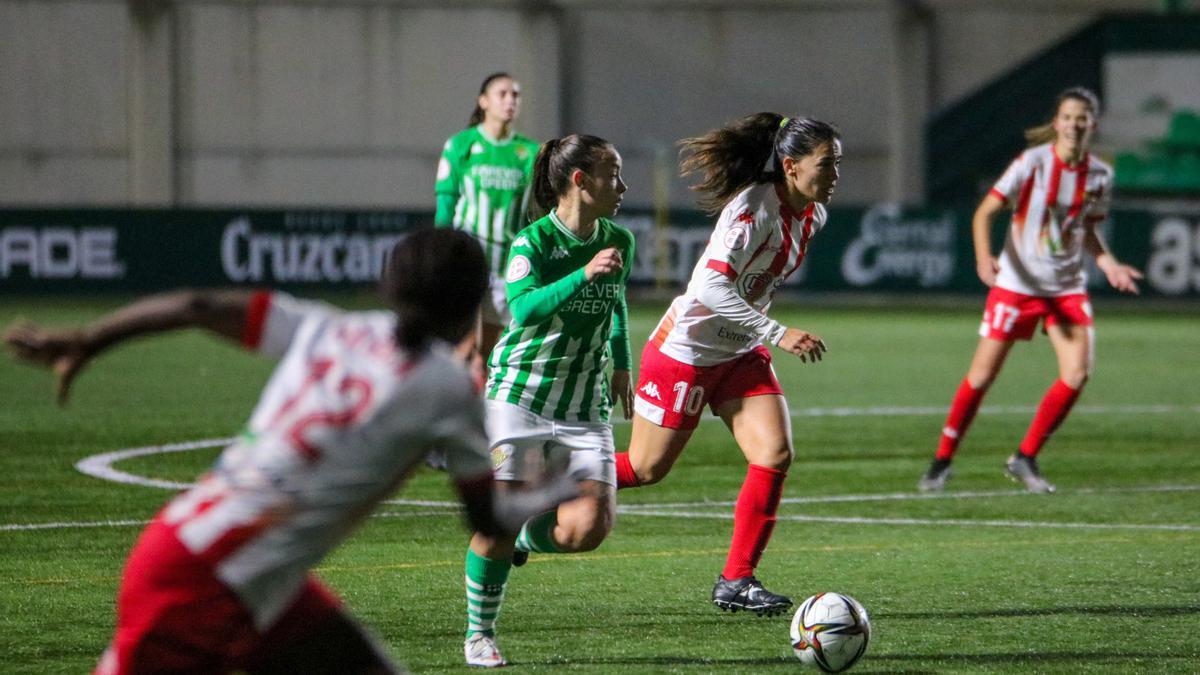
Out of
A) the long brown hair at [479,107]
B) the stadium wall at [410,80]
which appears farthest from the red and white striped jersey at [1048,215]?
the stadium wall at [410,80]

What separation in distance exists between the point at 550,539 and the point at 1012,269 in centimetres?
469

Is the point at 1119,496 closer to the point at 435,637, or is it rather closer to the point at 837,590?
the point at 837,590

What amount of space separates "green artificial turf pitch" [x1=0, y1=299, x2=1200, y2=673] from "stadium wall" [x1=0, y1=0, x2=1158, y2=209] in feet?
64.5

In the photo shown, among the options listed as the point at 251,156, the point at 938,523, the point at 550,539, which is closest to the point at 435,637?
the point at 550,539

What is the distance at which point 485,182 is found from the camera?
34.6 feet

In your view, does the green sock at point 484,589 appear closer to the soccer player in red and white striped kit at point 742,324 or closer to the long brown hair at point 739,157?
the soccer player in red and white striped kit at point 742,324

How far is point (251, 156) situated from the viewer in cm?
3369

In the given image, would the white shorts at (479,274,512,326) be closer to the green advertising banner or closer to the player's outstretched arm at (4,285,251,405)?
the player's outstretched arm at (4,285,251,405)

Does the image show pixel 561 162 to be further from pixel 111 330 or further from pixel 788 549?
pixel 111 330

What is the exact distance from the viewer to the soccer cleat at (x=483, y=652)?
213 inches

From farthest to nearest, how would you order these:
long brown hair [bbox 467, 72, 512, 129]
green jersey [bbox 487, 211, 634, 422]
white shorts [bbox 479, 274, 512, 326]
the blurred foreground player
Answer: long brown hair [bbox 467, 72, 512, 129]
white shorts [bbox 479, 274, 512, 326]
green jersey [bbox 487, 211, 634, 422]
the blurred foreground player

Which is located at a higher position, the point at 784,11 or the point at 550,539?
the point at 784,11

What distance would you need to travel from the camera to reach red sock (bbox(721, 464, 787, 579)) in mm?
6336

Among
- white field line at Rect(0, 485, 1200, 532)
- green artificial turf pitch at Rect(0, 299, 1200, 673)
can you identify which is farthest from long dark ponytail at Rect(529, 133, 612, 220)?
white field line at Rect(0, 485, 1200, 532)
